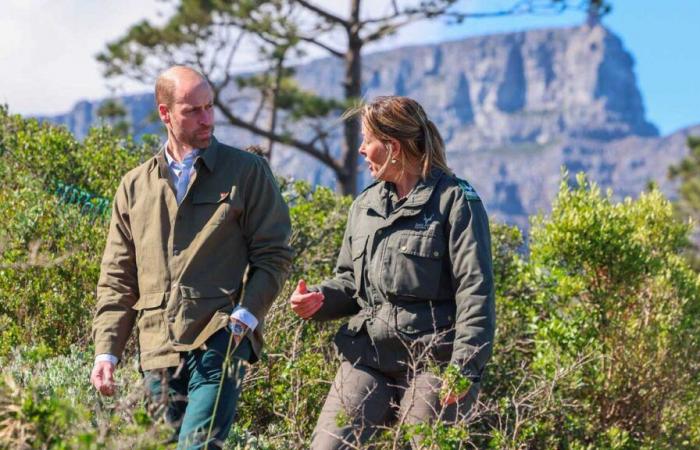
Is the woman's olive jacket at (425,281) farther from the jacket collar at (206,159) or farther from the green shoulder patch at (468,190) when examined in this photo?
the jacket collar at (206,159)

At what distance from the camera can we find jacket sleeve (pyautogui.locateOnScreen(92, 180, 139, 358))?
4.03 m

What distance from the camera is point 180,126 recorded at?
158 inches

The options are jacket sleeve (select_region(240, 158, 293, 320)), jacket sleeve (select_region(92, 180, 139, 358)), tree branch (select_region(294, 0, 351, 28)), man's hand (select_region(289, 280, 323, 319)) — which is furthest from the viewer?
tree branch (select_region(294, 0, 351, 28))

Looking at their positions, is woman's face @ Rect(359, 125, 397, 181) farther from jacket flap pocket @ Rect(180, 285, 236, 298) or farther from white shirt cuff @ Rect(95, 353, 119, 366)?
white shirt cuff @ Rect(95, 353, 119, 366)

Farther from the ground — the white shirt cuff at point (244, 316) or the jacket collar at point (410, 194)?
the jacket collar at point (410, 194)

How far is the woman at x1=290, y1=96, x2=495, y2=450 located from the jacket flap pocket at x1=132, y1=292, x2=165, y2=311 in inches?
20.3

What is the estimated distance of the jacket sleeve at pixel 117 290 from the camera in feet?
13.2

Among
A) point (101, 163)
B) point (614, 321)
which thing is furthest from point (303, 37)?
point (614, 321)

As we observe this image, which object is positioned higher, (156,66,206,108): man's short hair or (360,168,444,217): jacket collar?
(156,66,206,108): man's short hair

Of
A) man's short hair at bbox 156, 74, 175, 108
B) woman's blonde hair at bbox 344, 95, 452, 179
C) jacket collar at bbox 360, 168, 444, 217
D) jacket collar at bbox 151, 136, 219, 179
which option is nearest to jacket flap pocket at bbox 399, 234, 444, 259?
jacket collar at bbox 360, 168, 444, 217

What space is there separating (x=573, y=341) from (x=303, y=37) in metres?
14.4

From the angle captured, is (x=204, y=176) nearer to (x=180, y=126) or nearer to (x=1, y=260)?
(x=180, y=126)

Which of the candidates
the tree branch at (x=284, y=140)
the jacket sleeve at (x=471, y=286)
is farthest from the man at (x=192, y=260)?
the tree branch at (x=284, y=140)

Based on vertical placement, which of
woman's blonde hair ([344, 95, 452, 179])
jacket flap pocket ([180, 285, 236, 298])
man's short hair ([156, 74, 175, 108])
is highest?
man's short hair ([156, 74, 175, 108])
